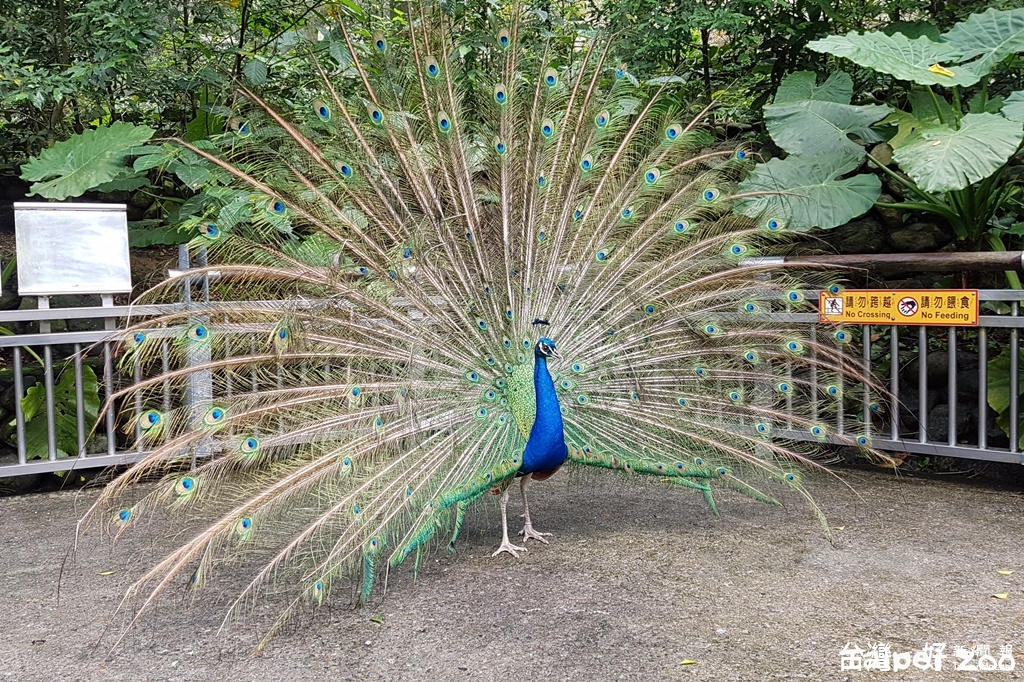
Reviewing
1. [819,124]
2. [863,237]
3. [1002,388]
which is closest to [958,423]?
[1002,388]

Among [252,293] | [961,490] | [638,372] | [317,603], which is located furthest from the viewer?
[961,490]

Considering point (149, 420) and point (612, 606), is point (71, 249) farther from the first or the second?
point (612, 606)

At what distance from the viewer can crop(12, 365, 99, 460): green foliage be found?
5273 mm

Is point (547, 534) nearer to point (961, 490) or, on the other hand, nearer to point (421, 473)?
point (421, 473)

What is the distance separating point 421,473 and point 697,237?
76.5 inches

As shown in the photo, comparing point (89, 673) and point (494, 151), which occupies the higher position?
point (494, 151)

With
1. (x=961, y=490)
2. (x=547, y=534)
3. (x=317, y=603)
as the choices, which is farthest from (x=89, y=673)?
(x=961, y=490)

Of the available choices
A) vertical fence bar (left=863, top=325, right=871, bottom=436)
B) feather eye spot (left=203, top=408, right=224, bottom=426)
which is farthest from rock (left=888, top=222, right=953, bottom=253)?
feather eye spot (left=203, top=408, right=224, bottom=426)

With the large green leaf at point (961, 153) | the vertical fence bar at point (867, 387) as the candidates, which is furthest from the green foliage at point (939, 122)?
the vertical fence bar at point (867, 387)

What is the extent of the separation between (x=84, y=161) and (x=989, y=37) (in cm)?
585

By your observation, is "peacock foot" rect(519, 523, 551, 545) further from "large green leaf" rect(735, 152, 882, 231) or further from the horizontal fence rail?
"large green leaf" rect(735, 152, 882, 231)

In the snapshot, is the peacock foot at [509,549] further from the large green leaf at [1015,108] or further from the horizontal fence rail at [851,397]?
the large green leaf at [1015,108]

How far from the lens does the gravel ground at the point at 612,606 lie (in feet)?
9.64

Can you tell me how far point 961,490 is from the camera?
16.5 ft
